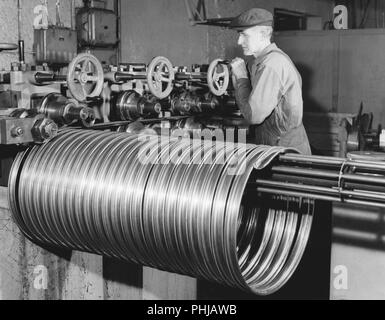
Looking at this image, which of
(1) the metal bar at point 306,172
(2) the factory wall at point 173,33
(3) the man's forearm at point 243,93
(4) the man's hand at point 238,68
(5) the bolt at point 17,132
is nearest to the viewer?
(1) the metal bar at point 306,172

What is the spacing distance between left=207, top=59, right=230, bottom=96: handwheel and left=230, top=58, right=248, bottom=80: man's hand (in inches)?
18.7

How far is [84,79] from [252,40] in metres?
0.80

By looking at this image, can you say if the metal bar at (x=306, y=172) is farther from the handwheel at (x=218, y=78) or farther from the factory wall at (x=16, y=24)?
the factory wall at (x=16, y=24)

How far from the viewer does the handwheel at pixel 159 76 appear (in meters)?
2.90

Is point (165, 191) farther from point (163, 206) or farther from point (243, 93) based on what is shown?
point (243, 93)

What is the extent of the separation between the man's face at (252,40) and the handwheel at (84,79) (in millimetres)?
691

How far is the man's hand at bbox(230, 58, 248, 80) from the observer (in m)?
2.79

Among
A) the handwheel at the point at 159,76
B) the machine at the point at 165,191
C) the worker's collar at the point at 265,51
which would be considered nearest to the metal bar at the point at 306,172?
the machine at the point at 165,191

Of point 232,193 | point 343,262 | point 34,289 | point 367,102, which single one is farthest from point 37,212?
point 367,102

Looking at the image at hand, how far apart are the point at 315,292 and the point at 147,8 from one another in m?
2.16

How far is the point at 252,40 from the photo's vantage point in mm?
2736

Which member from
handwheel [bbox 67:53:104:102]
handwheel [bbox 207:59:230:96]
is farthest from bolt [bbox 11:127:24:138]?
handwheel [bbox 207:59:230:96]

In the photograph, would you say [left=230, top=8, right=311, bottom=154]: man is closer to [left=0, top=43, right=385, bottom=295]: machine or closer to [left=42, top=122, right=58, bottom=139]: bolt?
[left=0, top=43, right=385, bottom=295]: machine

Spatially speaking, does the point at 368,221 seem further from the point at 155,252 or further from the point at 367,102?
the point at 367,102
